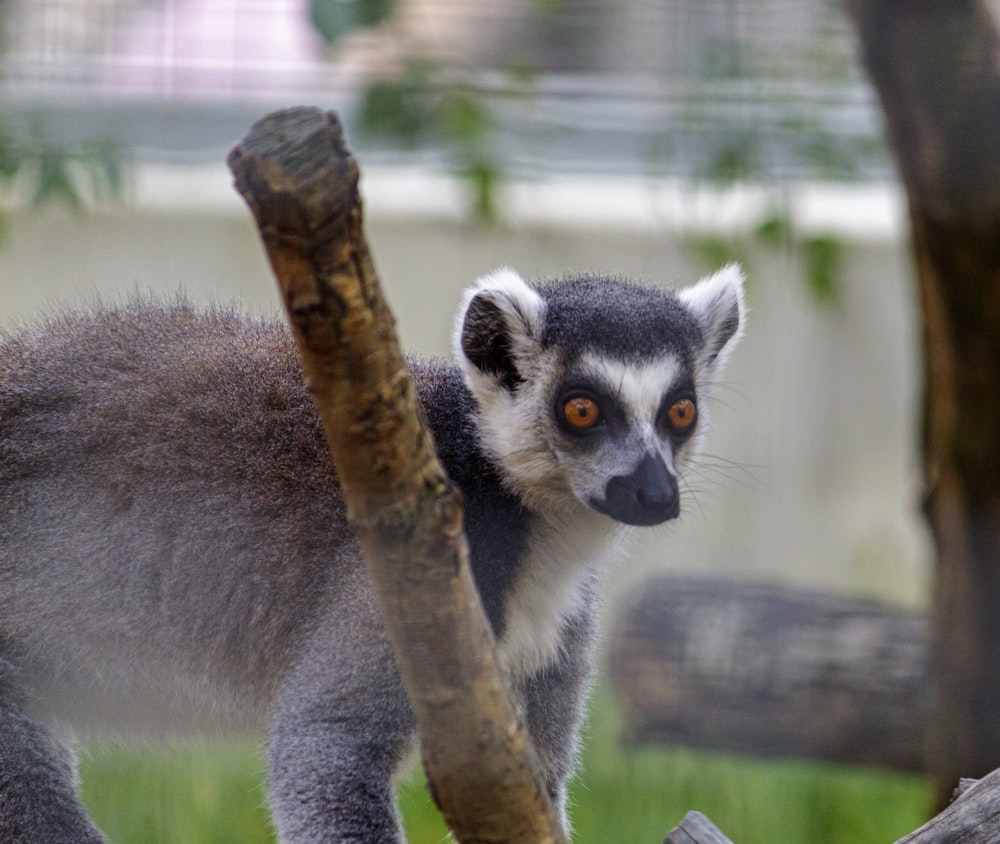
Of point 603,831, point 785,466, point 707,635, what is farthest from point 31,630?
point 785,466

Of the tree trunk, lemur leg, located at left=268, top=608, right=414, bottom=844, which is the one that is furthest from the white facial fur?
the tree trunk

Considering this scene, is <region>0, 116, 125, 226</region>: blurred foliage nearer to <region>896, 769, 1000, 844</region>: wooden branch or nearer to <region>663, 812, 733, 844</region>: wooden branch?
<region>663, 812, 733, 844</region>: wooden branch

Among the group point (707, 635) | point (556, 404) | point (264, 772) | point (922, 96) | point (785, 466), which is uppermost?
point (922, 96)

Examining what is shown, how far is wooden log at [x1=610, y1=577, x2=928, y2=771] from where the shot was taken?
497 centimetres

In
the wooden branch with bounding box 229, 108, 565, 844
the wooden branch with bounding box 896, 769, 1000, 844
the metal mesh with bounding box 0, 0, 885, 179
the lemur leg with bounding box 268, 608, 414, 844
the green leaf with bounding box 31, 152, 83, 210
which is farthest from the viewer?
the metal mesh with bounding box 0, 0, 885, 179

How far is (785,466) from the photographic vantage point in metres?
7.39

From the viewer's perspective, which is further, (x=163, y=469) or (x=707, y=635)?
(x=707, y=635)

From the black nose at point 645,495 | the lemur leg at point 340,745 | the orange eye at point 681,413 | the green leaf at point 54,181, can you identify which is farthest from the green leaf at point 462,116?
the lemur leg at point 340,745

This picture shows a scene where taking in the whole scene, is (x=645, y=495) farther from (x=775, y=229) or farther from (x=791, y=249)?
(x=791, y=249)

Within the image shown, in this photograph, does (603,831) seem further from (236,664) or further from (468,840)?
(468,840)

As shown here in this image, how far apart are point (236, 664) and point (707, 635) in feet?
9.31

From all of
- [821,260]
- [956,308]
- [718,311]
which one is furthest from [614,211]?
[718,311]

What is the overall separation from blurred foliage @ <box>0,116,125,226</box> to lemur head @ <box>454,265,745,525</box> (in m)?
1.82

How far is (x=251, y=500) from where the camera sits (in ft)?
Answer: 9.00
